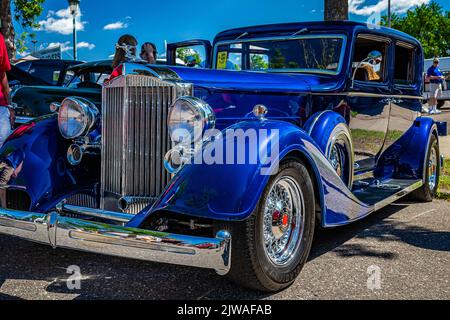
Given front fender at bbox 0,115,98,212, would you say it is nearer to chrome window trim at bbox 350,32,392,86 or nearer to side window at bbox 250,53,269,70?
side window at bbox 250,53,269,70

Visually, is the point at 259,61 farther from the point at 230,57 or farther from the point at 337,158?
the point at 337,158

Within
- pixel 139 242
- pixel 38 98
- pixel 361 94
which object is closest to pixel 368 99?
pixel 361 94

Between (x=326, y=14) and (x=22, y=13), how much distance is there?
12698 millimetres

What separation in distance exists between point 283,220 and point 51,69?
7.66 m

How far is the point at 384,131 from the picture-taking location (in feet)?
15.2

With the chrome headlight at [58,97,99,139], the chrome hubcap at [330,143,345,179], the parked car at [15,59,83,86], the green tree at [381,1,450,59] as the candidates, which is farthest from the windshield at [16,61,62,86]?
the green tree at [381,1,450,59]

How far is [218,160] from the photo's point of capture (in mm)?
2463

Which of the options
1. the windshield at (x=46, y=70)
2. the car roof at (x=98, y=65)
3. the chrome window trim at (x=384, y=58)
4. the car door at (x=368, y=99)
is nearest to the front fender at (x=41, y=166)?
the car door at (x=368, y=99)

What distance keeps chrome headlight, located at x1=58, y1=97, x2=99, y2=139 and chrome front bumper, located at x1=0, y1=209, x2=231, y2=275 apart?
35.2 inches

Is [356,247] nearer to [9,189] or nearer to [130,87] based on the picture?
[130,87]

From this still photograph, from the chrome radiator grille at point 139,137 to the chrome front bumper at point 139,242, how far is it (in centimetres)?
51

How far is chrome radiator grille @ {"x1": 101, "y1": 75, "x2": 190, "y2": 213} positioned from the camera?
283 cm

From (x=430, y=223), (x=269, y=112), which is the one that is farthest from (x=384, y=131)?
(x=269, y=112)

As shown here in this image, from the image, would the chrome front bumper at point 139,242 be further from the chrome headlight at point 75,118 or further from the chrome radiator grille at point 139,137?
the chrome headlight at point 75,118
